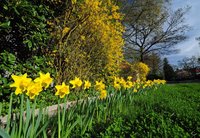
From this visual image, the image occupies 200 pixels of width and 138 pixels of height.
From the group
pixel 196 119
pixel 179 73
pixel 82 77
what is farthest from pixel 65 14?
pixel 179 73

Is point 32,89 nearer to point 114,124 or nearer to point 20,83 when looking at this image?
point 20,83

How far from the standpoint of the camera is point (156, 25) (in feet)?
101

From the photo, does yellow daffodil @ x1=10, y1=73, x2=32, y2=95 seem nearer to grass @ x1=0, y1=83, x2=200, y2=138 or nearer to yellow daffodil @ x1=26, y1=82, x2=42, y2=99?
yellow daffodil @ x1=26, y1=82, x2=42, y2=99

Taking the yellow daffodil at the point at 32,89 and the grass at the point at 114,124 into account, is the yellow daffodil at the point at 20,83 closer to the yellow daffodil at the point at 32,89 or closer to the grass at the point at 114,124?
the yellow daffodil at the point at 32,89

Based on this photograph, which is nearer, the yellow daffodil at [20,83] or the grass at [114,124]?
the yellow daffodil at [20,83]

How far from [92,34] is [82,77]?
1228mm

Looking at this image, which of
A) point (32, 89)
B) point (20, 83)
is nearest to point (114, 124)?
point (32, 89)

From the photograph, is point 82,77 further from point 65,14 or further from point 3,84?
point 3,84

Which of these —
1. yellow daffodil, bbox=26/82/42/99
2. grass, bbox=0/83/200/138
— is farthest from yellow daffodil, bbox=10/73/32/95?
grass, bbox=0/83/200/138

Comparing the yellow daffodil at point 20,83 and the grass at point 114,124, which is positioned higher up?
the yellow daffodil at point 20,83

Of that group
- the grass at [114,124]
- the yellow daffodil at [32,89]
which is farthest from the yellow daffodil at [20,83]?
the grass at [114,124]

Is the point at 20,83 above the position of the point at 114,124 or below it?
above

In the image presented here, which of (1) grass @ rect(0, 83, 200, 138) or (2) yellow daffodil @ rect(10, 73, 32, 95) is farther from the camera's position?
(1) grass @ rect(0, 83, 200, 138)

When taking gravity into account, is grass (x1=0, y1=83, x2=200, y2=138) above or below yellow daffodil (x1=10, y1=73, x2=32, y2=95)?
below
